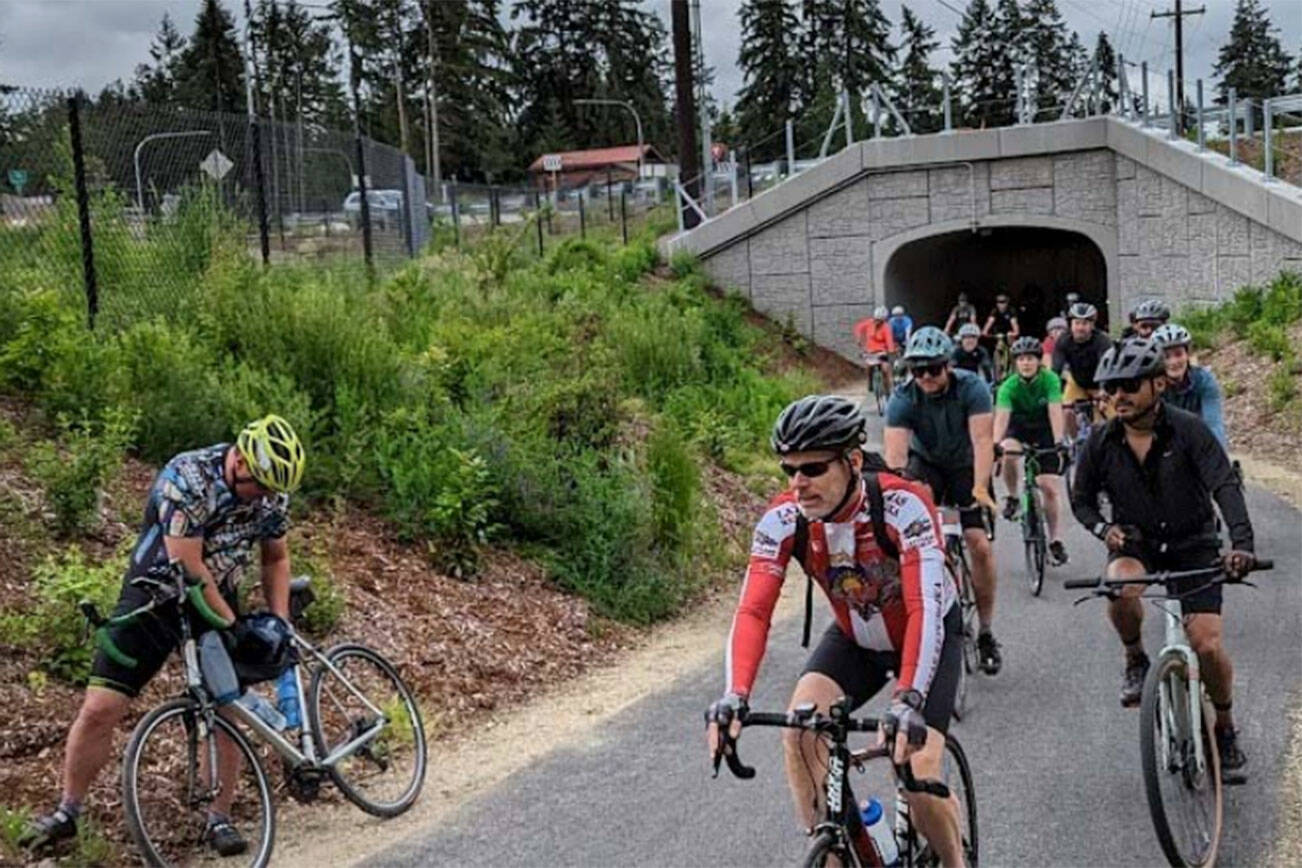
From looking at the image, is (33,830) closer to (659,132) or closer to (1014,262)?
(1014,262)

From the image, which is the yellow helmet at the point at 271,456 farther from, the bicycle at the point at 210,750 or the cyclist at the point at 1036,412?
the cyclist at the point at 1036,412

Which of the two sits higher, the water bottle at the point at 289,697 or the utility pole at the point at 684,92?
the utility pole at the point at 684,92

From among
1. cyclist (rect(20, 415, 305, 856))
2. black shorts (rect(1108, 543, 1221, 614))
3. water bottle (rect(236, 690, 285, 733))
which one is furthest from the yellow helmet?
black shorts (rect(1108, 543, 1221, 614))

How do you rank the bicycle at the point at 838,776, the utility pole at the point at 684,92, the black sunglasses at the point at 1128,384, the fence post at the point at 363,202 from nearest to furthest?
the bicycle at the point at 838,776 < the black sunglasses at the point at 1128,384 < the fence post at the point at 363,202 < the utility pole at the point at 684,92

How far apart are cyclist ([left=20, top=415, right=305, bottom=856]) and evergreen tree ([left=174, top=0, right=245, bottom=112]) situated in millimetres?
90462

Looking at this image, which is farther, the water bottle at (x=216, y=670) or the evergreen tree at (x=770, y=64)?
the evergreen tree at (x=770, y=64)

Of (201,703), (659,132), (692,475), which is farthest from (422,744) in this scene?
(659,132)

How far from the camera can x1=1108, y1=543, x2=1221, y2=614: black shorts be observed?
616cm

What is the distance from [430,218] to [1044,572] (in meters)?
17.6

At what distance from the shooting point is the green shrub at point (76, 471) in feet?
27.9

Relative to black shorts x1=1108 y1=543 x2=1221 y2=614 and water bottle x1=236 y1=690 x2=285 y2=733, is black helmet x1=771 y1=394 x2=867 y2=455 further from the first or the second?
water bottle x1=236 y1=690 x2=285 y2=733

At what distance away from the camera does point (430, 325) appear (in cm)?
1489

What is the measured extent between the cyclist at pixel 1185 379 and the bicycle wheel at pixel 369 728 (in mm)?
5124

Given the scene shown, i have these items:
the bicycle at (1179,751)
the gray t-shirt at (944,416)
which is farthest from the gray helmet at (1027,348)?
the bicycle at (1179,751)
